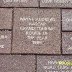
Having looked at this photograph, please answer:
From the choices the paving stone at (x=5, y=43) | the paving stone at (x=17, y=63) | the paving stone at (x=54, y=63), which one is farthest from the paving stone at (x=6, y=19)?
the paving stone at (x=54, y=63)

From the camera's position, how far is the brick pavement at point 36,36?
124 inches

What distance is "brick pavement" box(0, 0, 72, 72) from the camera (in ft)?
10.4

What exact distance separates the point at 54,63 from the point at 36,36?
1.32ft

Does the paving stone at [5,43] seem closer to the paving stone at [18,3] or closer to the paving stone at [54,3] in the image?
the paving stone at [18,3]

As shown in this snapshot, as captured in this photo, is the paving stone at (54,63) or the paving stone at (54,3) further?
the paving stone at (54,3)

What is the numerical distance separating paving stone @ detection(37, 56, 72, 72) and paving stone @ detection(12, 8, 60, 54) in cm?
8

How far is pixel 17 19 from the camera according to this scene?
323 cm

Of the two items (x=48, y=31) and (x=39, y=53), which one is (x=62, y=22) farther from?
(x=39, y=53)

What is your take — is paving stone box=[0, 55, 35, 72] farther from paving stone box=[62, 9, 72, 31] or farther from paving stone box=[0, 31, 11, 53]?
paving stone box=[62, 9, 72, 31]

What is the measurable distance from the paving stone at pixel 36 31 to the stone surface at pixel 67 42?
0.07 meters

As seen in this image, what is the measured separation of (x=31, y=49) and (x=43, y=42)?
0.17 m

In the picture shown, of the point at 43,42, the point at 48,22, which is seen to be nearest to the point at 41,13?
the point at 48,22

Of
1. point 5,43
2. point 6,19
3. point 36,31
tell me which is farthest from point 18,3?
point 5,43

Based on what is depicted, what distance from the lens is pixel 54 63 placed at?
316 cm
